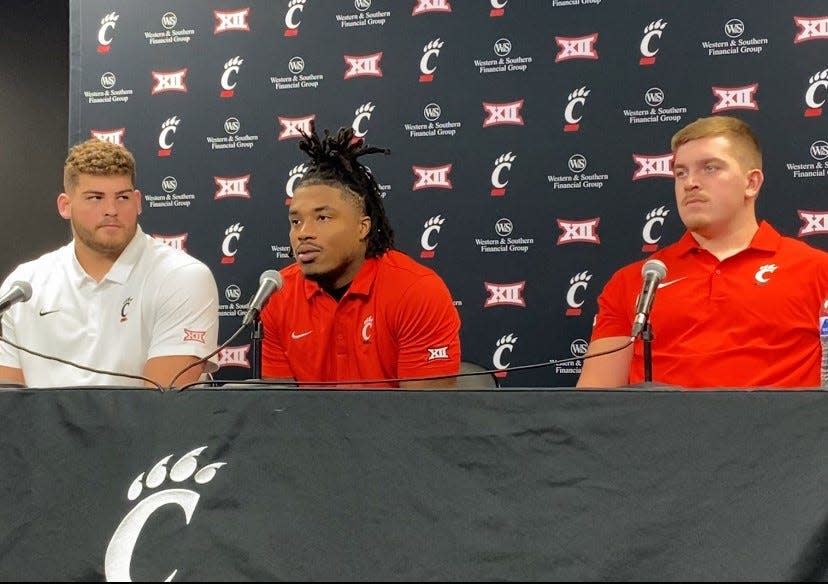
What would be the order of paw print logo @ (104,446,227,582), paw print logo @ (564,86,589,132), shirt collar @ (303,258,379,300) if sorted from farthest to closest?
paw print logo @ (564,86,589,132) → shirt collar @ (303,258,379,300) → paw print logo @ (104,446,227,582)

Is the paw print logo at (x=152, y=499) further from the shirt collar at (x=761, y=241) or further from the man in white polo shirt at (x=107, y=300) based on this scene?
the shirt collar at (x=761, y=241)

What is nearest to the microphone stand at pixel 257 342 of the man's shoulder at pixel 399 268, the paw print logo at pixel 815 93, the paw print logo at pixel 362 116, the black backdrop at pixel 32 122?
the man's shoulder at pixel 399 268

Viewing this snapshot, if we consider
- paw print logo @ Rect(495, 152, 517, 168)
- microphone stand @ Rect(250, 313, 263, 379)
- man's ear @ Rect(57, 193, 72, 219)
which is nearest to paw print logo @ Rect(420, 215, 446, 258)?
paw print logo @ Rect(495, 152, 517, 168)

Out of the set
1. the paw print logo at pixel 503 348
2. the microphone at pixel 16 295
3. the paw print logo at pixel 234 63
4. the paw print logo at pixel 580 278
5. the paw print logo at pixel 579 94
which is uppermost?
the paw print logo at pixel 234 63

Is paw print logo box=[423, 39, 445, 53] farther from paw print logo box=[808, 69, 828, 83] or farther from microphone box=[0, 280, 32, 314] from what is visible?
microphone box=[0, 280, 32, 314]

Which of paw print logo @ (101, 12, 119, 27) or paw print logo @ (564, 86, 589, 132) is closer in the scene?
paw print logo @ (564, 86, 589, 132)

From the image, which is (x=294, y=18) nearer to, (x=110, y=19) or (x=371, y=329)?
(x=110, y=19)

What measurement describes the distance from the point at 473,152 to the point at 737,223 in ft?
3.97

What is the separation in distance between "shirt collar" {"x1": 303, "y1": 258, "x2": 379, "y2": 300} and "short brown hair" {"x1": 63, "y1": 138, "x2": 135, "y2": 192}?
0.73 metres

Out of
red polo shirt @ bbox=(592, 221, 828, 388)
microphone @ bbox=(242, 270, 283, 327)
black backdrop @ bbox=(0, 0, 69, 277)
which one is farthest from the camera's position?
black backdrop @ bbox=(0, 0, 69, 277)

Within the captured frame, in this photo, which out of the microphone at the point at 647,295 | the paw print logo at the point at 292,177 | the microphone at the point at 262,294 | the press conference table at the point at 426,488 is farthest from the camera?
the paw print logo at the point at 292,177

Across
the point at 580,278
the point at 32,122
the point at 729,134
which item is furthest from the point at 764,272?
the point at 32,122

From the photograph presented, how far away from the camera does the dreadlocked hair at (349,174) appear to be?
3.06 m

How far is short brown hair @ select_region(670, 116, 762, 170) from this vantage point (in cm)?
282
